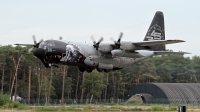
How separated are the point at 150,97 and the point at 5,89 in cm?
3031

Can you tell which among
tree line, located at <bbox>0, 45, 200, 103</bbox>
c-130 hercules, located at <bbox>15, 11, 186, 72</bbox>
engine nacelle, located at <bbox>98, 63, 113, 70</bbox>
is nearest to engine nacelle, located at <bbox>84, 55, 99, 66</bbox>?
c-130 hercules, located at <bbox>15, 11, 186, 72</bbox>

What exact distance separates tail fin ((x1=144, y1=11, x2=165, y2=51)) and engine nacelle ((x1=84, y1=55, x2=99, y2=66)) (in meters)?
10.9

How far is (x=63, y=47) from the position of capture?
48.0 metres

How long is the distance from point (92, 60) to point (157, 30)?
13619mm

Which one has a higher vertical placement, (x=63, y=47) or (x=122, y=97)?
(x=63, y=47)

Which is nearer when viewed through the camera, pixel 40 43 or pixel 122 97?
pixel 40 43

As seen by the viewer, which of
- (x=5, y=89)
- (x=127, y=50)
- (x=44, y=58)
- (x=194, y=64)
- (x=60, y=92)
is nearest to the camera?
(x=44, y=58)

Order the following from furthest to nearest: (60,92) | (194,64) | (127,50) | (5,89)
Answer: (60,92), (5,89), (194,64), (127,50)

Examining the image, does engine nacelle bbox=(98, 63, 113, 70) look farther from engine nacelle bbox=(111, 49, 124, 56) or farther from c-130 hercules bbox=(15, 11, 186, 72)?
engine nacelle bbox=(111, 49, 124, 56)

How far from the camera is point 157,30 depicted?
59.7 meters

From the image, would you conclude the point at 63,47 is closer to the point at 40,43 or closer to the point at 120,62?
the point at 40,43

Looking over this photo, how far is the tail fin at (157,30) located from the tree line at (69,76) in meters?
22.9

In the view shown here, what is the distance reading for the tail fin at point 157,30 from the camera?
2322 inches

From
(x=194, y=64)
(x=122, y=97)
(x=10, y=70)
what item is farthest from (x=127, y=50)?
(x=122, y=97)
